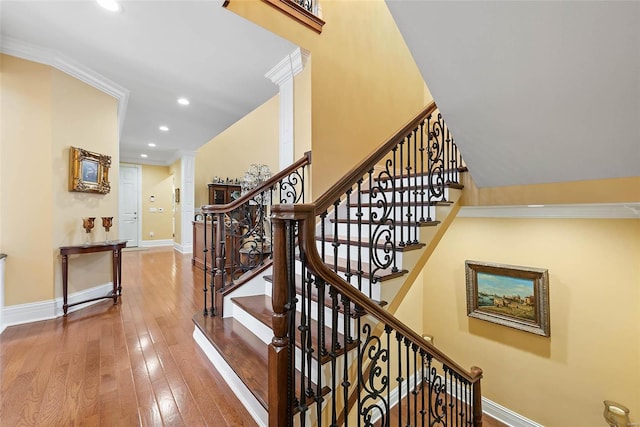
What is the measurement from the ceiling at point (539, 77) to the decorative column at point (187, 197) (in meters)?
6.38

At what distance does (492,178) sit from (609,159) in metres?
0.70

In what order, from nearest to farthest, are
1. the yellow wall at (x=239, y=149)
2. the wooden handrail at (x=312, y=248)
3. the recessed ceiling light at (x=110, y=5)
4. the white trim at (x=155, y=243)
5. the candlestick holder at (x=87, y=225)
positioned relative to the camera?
the wooden handrail at (x=312, y=248), the recessed ceiling light at (x=110, y=5), the candlestick holder at (x=87, y=225), the yellow wall at (x=239, y=149), the white trim at (x=155, y=243)

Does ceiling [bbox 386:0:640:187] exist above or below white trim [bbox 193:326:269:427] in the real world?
above

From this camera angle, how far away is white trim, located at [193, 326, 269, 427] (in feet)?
4.80

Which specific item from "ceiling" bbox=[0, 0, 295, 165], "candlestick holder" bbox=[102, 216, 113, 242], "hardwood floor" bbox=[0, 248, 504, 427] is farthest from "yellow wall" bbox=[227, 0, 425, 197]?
"candlestick holder" bbox=[102, 216, 113, 242]

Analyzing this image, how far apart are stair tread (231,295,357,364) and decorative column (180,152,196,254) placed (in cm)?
510

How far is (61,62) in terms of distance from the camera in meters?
2.85

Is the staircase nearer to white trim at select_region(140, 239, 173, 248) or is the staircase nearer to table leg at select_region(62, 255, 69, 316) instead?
table leg at select_region(62, 255, 69, 316)

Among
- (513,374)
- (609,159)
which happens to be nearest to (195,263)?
(513,374)

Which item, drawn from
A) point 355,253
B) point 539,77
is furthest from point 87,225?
point 539,77

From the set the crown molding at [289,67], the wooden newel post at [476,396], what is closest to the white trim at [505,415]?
the wooden newel post at [476,396]

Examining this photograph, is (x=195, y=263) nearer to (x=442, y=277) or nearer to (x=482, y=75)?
(x=442, y=277)

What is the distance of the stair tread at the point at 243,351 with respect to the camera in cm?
151

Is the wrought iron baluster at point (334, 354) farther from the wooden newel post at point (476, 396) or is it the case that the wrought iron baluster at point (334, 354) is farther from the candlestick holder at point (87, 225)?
the candlestick holder at point (87, 225)
